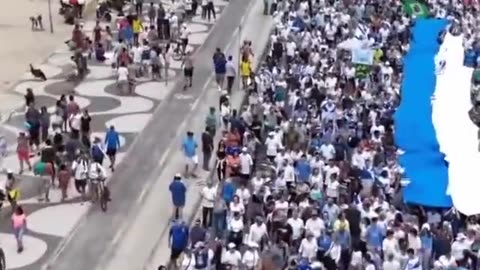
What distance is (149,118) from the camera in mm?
28344

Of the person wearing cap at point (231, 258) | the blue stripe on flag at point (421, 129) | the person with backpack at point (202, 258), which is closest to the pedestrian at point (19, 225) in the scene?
the person with backpack at point (202, 258)

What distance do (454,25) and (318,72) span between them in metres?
7.17

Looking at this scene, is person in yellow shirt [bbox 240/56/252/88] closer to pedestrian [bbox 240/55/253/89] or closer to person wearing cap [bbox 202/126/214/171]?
pedestrian [bbox 240/55/253/89]

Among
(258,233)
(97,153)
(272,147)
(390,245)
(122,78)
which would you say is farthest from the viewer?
(122,78)

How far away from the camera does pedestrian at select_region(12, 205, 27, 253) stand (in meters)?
20.4

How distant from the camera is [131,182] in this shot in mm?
24141

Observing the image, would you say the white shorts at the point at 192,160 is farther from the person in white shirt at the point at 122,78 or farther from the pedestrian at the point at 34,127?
the person in white shirt at the point at 122,78

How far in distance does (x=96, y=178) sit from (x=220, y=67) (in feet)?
27.0

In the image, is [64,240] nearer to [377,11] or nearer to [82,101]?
[82,101]

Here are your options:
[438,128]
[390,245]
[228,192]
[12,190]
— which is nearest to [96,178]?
[12,190]

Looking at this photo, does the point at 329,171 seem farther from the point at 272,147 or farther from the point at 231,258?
the point at 231,258

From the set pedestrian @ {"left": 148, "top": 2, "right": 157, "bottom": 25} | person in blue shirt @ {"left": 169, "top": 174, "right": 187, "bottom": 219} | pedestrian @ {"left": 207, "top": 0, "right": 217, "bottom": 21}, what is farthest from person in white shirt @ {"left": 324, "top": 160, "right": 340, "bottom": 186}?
pedestrian @ {"left": 207, "top": 0, "right": 217, "bottom": 21}

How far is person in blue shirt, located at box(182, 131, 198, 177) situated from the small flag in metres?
13.4

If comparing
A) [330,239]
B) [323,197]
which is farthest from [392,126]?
[330,239]
